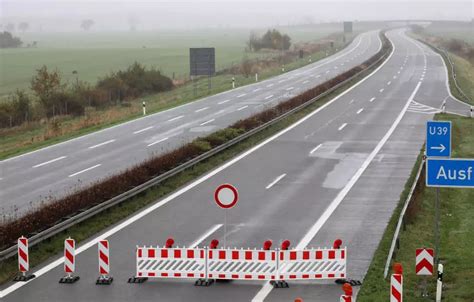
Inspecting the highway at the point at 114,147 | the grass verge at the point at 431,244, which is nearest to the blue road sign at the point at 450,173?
the grass verge at the point at 431,244

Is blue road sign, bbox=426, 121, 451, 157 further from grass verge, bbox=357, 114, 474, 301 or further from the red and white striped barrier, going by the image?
the red and white striped barrier

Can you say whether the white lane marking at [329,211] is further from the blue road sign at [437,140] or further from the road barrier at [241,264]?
the blue road sign at [437,140]

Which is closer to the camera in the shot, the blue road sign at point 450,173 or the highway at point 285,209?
the blue road sign at point 450,173

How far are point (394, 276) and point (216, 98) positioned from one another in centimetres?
4203

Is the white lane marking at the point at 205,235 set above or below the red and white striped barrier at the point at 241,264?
below

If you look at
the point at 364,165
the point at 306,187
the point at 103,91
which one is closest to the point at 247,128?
the point at 364,165

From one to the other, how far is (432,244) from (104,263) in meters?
8.43

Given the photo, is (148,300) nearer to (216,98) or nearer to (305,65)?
(216,98)

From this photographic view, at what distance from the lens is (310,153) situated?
102 ft

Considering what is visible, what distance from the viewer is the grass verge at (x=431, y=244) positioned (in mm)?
14633

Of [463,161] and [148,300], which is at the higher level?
[463,161]

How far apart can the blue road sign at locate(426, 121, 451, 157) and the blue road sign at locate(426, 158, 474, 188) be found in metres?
1.75

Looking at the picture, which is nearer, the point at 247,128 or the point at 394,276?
the point at 394,276

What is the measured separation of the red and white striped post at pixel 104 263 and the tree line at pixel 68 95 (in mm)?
33944
